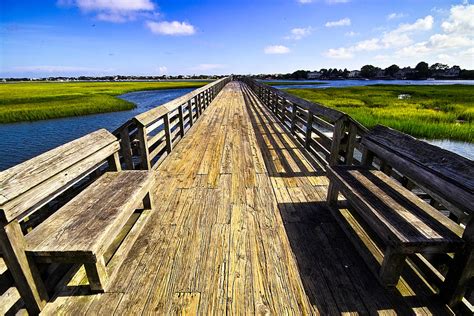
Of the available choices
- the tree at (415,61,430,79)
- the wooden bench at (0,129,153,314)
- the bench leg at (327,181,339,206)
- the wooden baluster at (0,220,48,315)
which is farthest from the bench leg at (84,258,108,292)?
the tree at (415,61,430,79)

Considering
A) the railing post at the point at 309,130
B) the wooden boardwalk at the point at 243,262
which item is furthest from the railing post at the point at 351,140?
the railing post at the point at 309,130

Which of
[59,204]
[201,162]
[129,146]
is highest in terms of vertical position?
[129,146]

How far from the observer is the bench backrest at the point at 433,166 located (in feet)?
5.97

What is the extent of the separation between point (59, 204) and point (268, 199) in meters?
2.65

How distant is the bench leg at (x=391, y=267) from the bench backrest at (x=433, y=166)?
592 mm

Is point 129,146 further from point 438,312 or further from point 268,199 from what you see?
point 438,312

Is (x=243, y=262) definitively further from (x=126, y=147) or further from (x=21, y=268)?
(x=126, y=147)

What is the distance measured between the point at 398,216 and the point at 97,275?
2.59 metres

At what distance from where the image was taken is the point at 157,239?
2.87m

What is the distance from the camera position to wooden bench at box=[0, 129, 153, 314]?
1692 millimetres

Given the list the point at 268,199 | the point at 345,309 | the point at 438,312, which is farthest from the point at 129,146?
the point at 438,312

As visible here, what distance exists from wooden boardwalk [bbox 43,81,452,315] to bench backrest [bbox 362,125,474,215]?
0.89 metres

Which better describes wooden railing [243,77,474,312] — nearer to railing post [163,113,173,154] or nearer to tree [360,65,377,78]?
railing post [163,113,173,154]

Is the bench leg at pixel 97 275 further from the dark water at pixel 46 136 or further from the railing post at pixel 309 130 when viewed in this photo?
the dark water at pixel 46 136
